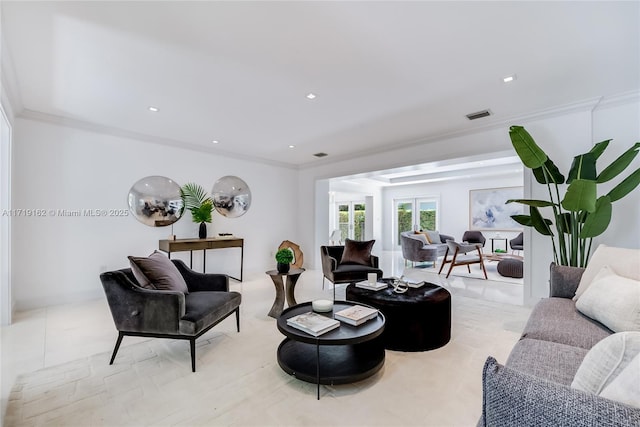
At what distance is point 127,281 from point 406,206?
8893 millimetres

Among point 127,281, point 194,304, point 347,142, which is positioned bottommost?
point 194,304

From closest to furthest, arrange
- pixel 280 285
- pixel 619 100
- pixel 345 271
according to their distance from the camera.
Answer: pixel 619 100
pixel 280 285
pixel 345 271

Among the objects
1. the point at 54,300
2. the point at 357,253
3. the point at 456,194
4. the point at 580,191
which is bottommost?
the point at 54,300

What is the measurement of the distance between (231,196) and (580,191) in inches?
201

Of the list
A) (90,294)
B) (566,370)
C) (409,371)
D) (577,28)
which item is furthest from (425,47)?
(90,294)

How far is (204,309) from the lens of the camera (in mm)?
2412

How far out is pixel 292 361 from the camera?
7.09ft

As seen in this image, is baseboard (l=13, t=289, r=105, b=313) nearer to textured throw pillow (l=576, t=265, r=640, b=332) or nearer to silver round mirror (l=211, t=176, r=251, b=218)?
silver round mirror (l=211, t=176, r=251, b=218)

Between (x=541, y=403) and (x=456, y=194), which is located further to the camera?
(x=456, y=194)

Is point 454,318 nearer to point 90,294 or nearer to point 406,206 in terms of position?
point 90,294

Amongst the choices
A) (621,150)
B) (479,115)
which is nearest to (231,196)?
(479,115)

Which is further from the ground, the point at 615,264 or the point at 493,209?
the point at 493,209

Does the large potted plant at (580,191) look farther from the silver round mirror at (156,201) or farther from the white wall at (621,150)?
the silver round mirror at (156,201)

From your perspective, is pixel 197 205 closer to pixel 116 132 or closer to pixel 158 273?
pixel 116 132
